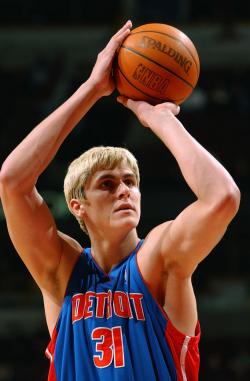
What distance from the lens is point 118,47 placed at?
3281mm

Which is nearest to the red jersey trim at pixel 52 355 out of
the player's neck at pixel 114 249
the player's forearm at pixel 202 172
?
the player's neck at pixel 114 249

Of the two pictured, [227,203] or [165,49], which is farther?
[165,49]

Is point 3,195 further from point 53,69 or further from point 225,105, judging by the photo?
point 53,69

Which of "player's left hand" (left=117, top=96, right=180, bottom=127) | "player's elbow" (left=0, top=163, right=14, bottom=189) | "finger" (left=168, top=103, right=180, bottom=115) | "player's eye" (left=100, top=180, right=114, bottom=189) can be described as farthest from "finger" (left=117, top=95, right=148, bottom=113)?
"player's elbow" (left=0, top=163, right=14, bottom=189)

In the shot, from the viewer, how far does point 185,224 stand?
292 centimetres

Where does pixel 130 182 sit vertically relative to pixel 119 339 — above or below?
above

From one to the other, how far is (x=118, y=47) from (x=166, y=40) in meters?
0.22

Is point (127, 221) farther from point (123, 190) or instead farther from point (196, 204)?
point (196, 204)

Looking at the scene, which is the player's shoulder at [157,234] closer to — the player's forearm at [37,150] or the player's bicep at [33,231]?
the player's bicep at [33,231]

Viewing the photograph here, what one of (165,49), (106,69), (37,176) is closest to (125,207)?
(37,176)

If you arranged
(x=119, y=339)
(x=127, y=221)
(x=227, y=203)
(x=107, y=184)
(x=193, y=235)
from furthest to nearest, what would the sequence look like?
(x=107, y=184)
(x=127, y=221)
(x=119, y=339)
(x=193, y=235)
(x=227, y=203)

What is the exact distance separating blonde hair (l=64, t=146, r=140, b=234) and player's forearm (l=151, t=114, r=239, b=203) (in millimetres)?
355

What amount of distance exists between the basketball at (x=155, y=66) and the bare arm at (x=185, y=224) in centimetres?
8

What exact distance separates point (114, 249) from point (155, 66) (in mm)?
826
